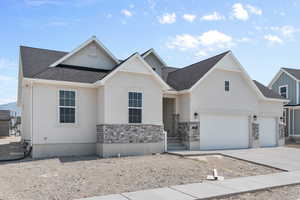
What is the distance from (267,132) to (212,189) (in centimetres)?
1319

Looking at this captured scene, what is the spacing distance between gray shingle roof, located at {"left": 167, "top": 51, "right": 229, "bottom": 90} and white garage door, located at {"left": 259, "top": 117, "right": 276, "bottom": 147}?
5790mm

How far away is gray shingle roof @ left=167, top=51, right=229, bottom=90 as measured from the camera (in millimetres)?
15321

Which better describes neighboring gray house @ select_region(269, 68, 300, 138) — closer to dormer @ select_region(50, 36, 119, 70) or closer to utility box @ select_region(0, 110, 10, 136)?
dormer @ select_region(50, 36, 119, 70)

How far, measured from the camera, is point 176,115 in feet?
51.6

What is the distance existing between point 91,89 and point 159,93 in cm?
376

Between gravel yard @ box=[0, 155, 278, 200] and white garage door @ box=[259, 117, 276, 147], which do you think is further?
white garage door @ box=[259, 117, 276, 147]

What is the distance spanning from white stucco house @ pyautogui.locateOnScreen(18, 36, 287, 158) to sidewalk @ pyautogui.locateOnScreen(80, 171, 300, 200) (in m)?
6.13

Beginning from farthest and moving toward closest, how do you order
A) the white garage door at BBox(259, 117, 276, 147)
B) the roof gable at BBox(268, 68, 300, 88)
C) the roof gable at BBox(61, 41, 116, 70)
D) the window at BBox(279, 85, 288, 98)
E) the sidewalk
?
the window at BBox(279, 85, 288, 98) < the roof gable at BBox(268, 68, 300, 88) < the white garage door at BBox(259, 117, 276, 147) < the roof gable at BBox(61, 41, 116, 70) < the sidewalk

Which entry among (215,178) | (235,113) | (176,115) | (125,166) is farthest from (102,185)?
(235,113)

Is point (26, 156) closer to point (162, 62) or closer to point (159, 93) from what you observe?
point (159, 93)

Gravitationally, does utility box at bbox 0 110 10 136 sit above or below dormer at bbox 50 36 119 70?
below

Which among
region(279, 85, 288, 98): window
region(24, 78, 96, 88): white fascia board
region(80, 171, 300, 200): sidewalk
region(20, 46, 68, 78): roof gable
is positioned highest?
region(20, 46, 68, 78): roof gable

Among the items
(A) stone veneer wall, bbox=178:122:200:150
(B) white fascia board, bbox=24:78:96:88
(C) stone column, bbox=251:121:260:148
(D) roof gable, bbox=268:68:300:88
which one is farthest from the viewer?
(D) roof gable, bbox=268:68:300:88

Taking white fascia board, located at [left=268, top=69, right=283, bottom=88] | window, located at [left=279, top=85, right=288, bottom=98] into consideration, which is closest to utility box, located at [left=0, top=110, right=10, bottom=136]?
white fascia board, located at [left=268, top=69, right=283, bottom=88]
